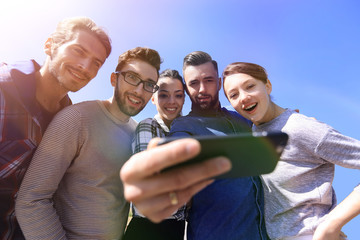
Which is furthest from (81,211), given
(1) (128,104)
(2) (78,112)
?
(1) (128,104)

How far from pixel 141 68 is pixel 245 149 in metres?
2.36

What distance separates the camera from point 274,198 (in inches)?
74.4

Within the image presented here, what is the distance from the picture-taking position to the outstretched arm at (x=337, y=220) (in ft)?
5.16

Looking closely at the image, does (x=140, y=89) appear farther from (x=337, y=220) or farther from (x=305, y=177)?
(x=337, y=220)

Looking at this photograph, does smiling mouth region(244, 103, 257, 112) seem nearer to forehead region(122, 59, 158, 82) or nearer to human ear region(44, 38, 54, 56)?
forehead region(122, 59, 158, 82)

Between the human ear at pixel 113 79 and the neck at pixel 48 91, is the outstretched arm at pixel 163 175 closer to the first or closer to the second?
the neck at pixel 48 91

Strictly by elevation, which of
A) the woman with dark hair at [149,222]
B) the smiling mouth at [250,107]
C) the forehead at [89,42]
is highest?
Result: the forehead at [89,42]

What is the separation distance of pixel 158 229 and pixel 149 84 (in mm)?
1987

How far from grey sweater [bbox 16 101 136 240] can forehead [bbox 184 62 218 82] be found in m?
1.63

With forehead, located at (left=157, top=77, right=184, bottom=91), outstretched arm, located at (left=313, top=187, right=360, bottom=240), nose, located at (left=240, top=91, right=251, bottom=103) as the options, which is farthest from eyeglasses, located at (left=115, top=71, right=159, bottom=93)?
outstretched arm, located at (left=313, top=187, right=360, bottom=240)

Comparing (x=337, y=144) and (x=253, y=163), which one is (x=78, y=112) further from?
(x=337, y=144)

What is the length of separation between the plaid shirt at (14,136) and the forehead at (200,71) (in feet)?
7.19

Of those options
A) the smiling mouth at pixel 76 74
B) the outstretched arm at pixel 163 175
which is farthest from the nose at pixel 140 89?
the outstretched arm at pixel 163 175

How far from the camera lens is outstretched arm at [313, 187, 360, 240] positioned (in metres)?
1.57
